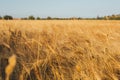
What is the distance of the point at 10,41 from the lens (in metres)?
1.72

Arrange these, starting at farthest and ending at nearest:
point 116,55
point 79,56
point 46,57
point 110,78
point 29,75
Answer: point 116,55, point 79,56, point 46,57, point 110,78, point 29,75

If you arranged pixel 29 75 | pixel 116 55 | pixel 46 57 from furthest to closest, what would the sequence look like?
pixel 116 55, pixel 46 57, pixel 29 75

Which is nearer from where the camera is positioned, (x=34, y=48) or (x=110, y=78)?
(x=110, y=78)

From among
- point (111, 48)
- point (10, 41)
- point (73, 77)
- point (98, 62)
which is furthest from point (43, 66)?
point (111, 48)

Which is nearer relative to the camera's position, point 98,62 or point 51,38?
point 98,62

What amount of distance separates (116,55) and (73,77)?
556mm

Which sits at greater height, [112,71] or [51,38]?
[51,38]

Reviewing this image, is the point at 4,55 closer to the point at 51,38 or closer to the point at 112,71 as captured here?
the point at 51,38

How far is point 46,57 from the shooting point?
4.64 feet

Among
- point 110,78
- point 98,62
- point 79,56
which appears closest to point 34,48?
point 79,56

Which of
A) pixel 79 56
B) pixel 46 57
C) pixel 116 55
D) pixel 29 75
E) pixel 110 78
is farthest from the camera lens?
pixel 116 55

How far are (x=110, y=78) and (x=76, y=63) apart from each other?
24 centimetres

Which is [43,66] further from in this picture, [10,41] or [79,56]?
[10,41]

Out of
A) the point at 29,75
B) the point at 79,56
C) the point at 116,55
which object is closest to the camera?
the point at 29,75
